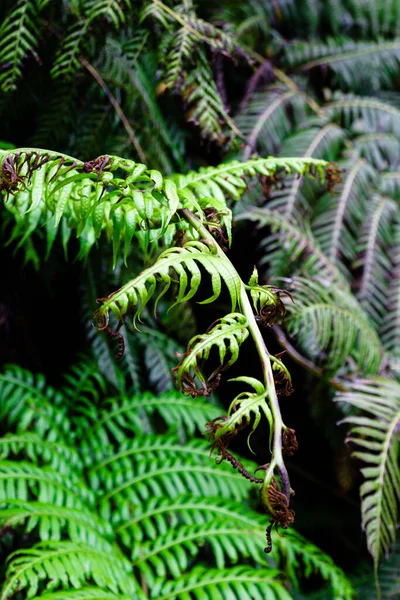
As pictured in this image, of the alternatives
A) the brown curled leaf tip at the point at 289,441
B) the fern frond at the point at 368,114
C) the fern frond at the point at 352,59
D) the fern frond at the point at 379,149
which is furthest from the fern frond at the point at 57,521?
the fern frond at the point at 352,59

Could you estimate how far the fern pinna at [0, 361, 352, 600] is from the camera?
3.80 ft

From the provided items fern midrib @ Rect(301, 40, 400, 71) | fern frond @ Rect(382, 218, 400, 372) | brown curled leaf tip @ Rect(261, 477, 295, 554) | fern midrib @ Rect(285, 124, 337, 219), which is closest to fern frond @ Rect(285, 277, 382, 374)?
fern frond @ Rect(382, 218, 400, 372)

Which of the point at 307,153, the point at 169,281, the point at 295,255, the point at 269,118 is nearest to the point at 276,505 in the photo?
the point at 169,281

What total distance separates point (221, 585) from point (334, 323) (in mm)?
730

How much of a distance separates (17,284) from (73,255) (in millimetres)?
199

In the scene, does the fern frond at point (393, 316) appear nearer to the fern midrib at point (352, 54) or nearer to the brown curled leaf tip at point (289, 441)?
the fern midrib at point (352, 54)

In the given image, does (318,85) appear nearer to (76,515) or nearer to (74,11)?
(74,11)

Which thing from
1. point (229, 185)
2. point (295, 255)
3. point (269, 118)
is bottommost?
point (295, 255)

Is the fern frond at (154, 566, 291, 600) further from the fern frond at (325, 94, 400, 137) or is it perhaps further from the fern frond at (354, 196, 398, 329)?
the fern frond at (325, 94, 400, 137)

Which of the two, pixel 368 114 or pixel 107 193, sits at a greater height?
pixel 368 114

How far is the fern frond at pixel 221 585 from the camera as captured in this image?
1.21 metres

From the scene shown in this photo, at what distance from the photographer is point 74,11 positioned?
54.3 inches

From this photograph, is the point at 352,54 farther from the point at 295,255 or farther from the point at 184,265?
the point at 184,265

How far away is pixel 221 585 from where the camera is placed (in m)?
1.23
